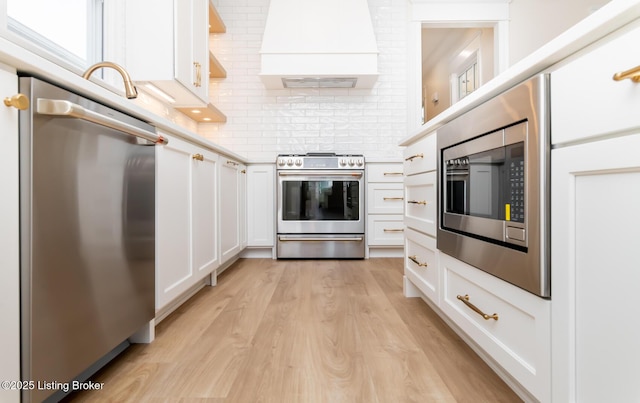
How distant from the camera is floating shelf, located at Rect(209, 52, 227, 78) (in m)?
2.92

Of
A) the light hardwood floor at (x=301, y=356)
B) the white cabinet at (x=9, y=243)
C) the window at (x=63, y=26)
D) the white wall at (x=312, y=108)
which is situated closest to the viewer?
the white cabinet at (x=9, y=243)

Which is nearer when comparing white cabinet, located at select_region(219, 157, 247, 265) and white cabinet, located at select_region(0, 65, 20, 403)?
white cabinet, located at select_region(0, 65, 20, 403)

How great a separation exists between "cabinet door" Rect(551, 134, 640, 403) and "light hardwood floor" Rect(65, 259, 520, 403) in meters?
0.35

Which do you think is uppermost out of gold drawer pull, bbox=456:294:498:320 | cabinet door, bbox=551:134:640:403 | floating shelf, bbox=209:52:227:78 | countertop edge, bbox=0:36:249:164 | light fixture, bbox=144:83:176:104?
floating shelf, bbox=209:52:227:78

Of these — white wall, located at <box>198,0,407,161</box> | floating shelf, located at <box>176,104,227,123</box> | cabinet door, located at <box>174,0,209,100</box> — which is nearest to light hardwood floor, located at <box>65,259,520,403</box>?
cabinet door, located at <box>174,0,209,100</box>

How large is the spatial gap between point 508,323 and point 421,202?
750mm

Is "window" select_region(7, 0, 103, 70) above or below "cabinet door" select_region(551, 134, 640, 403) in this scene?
above

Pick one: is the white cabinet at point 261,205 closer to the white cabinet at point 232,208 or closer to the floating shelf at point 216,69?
the white cabinet at point 232,208

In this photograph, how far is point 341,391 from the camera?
0.91 meters

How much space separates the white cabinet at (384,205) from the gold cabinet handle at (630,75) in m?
2.37

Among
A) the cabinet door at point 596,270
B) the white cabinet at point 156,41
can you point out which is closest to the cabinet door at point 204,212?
the white cabinet at point 156,41

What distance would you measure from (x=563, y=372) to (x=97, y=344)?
3.84ft

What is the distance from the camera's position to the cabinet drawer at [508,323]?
72 cm

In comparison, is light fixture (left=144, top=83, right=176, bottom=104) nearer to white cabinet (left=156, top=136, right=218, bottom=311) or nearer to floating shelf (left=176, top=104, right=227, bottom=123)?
floating shelf (left=176, top=104, right=227, bottom=123)
